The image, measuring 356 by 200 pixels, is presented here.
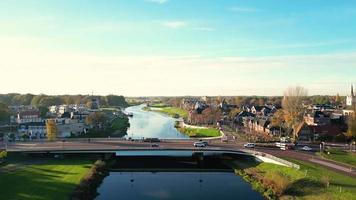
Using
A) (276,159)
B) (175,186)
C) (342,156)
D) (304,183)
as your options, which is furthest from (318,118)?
(175,186)

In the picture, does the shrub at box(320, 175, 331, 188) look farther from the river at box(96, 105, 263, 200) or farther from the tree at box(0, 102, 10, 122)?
the tree at box(0, 102, 10, 122)

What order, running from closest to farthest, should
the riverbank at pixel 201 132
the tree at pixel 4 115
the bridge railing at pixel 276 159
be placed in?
the bridge railing at pixel 276 159, the riverbank at pixel 201 132, the tree at pixel 4 115

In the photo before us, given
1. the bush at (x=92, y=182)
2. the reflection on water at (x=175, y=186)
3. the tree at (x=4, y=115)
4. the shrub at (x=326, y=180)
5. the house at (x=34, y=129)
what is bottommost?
the reflection on water at (x=175, y=186)

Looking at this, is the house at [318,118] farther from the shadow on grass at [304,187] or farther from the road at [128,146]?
the shadow on grass at [304,187]

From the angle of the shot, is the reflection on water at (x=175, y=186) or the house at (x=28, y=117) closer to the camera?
the reflection on water at (x=175, y=186)

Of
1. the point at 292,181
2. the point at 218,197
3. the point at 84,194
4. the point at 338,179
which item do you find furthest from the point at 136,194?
the point at 338,179

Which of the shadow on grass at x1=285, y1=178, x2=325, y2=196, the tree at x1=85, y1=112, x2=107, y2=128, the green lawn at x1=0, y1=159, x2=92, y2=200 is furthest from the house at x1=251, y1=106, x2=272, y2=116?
the shadow on grass at x1=285, y1=178, x2=325, y2=196

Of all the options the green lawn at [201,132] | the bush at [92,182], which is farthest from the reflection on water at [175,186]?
the green lawn at [201,132]
